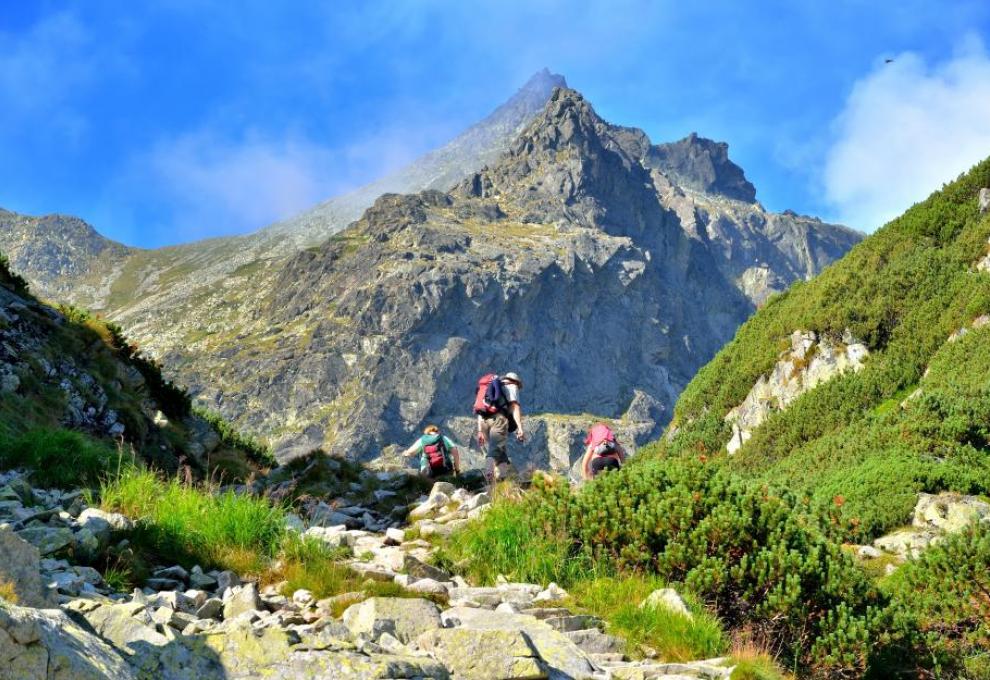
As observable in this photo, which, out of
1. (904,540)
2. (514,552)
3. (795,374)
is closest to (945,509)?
(904,540)

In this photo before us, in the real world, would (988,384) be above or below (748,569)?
above

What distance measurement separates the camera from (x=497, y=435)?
1338 centimetres

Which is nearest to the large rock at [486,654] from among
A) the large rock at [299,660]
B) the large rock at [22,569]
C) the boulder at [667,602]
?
the large rock at [299,660]

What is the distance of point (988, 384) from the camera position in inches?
670

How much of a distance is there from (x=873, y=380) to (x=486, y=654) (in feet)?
68.9

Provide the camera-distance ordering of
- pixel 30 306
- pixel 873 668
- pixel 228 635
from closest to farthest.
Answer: pixel 228 635, pixel 873 668, pixel 30 306

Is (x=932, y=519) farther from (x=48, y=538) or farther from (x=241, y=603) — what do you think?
(x=48, y=538)

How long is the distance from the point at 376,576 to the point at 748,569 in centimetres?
362

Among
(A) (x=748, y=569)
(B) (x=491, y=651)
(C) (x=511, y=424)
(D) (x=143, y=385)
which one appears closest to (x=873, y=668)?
(A) (x=748, y=569)

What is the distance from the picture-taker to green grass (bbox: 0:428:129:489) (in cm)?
905

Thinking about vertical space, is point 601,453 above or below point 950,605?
above

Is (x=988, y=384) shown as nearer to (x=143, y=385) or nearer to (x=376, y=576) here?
(x=376, y=576)

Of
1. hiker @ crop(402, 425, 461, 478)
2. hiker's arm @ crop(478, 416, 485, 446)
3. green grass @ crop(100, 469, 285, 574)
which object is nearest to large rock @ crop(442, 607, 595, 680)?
green grass @ crop(100, 469, 285, 574)

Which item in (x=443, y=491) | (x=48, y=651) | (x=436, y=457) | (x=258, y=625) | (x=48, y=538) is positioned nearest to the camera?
(x=48, y=651)
